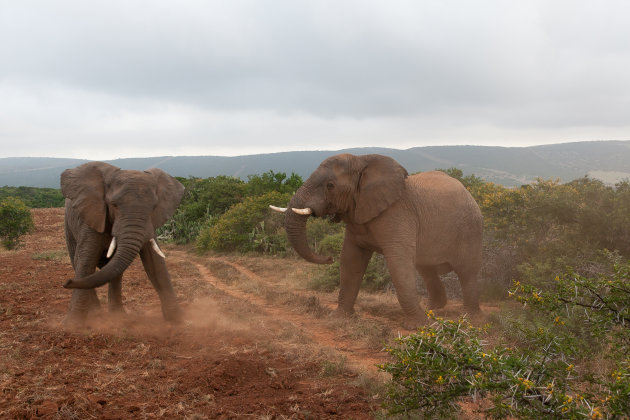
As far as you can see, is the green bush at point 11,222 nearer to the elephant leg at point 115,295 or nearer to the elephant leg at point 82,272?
the elephant leg at point 115,295

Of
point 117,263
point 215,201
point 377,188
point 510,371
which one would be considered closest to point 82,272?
point 117,263

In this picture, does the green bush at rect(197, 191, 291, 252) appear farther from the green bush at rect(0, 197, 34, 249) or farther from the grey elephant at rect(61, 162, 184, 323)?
the grey elephant at rect(61, 162, 184, 323)

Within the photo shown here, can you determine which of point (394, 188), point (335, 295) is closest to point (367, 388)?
point (394, 188)

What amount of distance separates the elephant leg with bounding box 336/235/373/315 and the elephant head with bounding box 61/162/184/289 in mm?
3160

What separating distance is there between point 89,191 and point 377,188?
435cm

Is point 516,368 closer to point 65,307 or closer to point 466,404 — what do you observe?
point 466,404

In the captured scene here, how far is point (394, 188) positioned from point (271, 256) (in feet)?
31.0

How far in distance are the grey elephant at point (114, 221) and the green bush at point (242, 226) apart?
10015 millimetres

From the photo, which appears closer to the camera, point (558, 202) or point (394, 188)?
point (394, 188)

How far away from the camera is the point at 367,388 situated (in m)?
4.57

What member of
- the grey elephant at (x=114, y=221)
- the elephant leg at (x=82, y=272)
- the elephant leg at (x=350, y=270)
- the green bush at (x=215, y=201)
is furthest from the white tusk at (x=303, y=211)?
the green bush at (x=215, y=201)

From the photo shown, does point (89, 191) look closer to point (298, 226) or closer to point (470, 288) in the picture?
point (298, 226)

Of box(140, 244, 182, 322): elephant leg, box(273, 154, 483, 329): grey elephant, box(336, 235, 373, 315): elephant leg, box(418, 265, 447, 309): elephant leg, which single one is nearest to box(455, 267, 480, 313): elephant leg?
box(273, 154, 483, 329): grey elephant

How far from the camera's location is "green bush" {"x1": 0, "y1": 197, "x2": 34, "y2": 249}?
57.7ft
